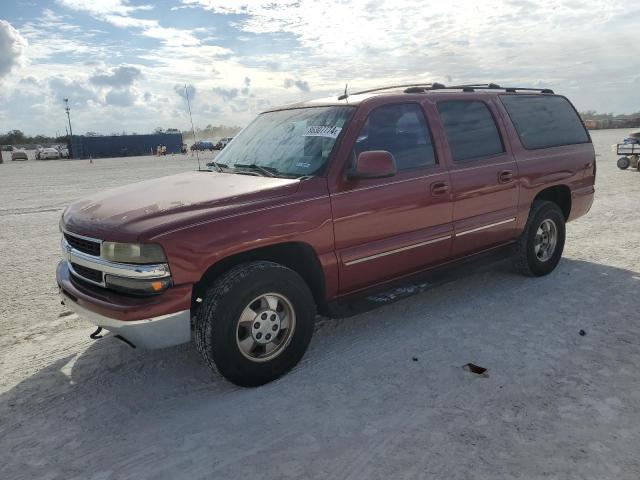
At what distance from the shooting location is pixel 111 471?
2643 mm

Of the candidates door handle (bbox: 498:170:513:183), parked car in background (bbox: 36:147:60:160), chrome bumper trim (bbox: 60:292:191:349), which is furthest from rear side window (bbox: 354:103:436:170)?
parked car in background (bbox: 36:147:60:160)

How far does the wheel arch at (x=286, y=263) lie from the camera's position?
328cm

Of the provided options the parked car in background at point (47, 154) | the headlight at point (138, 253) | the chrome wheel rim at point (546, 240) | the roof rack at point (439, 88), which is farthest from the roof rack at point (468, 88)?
the parked car in background at point (47, 154)

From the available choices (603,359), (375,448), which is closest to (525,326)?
(603,359)

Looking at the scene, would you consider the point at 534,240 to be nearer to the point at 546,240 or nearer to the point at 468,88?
the point at 546,240

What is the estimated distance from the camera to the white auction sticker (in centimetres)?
381

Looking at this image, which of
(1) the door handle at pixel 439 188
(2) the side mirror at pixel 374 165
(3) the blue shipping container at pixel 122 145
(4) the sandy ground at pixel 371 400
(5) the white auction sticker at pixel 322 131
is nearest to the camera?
(4) the sandy ground at pixel 371 400

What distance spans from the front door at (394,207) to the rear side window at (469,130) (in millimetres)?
275

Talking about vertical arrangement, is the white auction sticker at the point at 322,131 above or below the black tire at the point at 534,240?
above

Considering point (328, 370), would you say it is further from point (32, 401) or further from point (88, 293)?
point (32, 401)

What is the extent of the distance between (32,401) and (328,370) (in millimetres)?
1969

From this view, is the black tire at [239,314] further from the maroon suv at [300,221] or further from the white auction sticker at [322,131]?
the white auction sticker at [322,131]

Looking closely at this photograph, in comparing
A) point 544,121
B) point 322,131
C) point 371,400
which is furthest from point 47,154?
point 371,400

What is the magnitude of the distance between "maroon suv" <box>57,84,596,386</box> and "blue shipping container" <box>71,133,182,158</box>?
61192 millimetres
